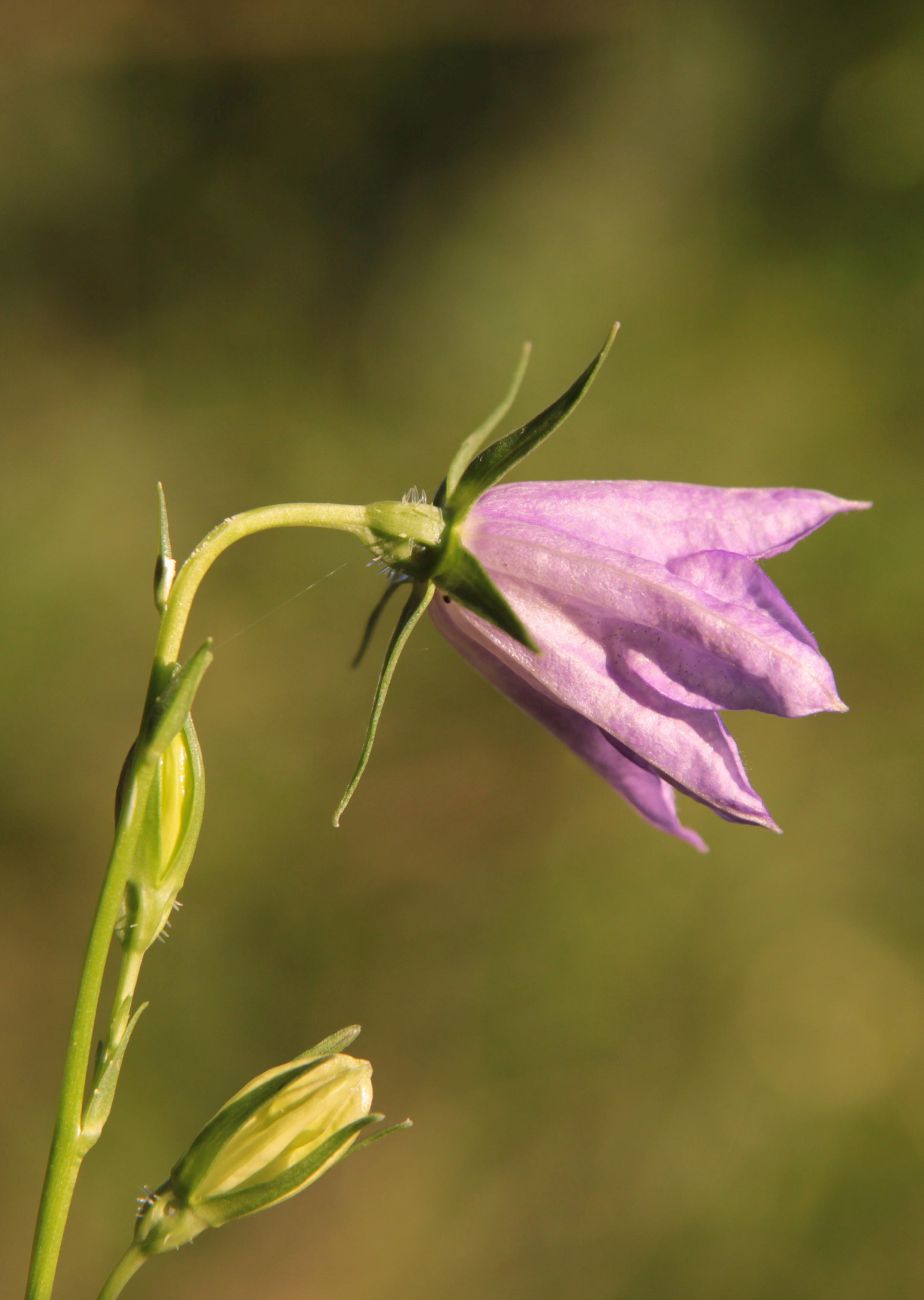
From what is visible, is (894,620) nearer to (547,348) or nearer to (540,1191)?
(547,348)

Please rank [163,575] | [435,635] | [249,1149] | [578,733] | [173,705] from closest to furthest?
[173,705] → [163,575] → [249,1149] → [578,733] → [435,635]

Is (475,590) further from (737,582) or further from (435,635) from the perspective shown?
(435,635)

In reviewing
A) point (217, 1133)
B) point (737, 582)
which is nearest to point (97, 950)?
point (217, 1133)

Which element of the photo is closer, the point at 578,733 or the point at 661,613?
the point at 661,613

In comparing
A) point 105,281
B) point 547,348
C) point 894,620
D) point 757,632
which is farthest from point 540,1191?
point 105,281

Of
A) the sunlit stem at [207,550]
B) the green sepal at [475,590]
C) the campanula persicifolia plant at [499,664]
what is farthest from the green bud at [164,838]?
the green sepal at [475,590]

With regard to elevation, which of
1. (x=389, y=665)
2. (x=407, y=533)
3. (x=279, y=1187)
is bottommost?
(x=279, y=1187)

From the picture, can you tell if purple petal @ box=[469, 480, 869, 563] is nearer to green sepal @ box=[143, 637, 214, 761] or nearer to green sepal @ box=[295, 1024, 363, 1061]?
green sepal @ box=[143, 637, 214, 761]

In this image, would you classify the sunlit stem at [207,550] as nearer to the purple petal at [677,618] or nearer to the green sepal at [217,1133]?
the purple petal at [677,618]
